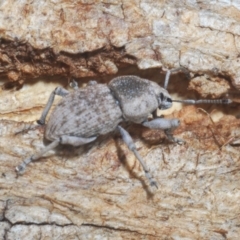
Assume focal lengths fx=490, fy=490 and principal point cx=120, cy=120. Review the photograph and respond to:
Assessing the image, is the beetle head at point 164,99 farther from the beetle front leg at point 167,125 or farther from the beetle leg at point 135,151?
the beetle leg at point 135,151

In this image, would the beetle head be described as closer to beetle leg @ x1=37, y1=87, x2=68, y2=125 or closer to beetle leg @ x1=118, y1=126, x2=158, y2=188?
beetle leg @ x1=118, y1=126, x2=158, y2=188

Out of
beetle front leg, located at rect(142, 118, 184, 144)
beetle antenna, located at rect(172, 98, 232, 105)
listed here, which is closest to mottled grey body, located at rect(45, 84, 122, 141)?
beetle front leg, located at rect(142, 118, 184, 144)

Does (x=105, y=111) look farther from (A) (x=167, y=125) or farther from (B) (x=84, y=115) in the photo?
(A) (x=167, y=125)

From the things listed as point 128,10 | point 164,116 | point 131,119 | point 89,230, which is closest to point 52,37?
point 128,10

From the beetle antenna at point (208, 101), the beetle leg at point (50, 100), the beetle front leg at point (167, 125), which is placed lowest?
the beetle leg at point (50, 100)

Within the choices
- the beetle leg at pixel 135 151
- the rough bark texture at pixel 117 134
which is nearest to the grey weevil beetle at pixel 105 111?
the beetle leg at pixel 135 151

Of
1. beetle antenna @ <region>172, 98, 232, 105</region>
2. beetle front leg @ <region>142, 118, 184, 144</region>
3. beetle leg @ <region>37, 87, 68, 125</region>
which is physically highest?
beetle antenna @ <region>172, 98, 232, 105</region>
